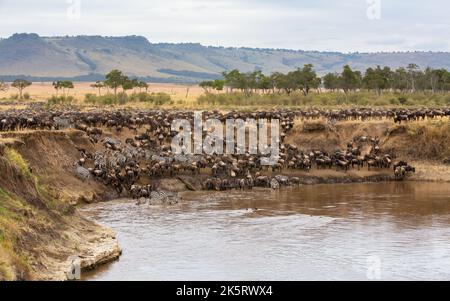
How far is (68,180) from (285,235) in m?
11.6

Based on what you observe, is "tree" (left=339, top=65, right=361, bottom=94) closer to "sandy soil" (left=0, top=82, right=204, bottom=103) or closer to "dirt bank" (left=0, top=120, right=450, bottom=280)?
"sandy soil" (left=0, top=82, right=204, bottom=103)

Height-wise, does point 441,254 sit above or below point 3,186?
below

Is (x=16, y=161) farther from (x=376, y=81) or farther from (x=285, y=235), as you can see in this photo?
(x=376, y=81)

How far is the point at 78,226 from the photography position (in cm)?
2378

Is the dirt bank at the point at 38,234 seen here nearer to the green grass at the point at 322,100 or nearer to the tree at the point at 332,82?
the green grass at the point at 322,100

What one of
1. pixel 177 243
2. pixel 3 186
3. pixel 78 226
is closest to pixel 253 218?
pixel 177 243

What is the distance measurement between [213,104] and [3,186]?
183 feet

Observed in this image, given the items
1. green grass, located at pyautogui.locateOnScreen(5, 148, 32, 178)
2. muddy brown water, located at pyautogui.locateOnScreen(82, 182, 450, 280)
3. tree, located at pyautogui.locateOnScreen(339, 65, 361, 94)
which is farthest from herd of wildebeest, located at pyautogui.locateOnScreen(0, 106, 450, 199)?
tree, located at pyautogui.locateOnScreen(339, 65, 361, 94)

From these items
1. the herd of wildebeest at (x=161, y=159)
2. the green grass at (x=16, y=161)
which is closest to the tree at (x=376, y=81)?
the herd of wildebeest at (x=161, y=159)

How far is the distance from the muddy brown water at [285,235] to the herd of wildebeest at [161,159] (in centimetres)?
173

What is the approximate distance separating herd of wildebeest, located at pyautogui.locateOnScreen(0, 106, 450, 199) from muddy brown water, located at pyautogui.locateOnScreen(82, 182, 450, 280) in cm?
173

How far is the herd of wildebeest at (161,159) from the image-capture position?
117 ft

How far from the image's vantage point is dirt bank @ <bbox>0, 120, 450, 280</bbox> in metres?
19.2
